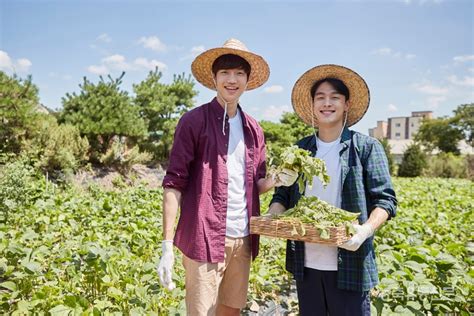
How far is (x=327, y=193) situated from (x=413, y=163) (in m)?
22.4

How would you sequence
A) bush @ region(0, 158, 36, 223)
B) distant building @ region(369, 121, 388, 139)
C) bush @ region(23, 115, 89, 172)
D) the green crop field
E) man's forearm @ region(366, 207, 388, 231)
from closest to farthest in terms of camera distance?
man's forearm @ region(366, 207, 388, 231) → the green crop field → bush @ region(0, 158, 36, 223) → bush @ region(23, 115, 89, 172) → distant building @ region(369, 121, 388, 139)

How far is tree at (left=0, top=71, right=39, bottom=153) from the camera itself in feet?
26.2

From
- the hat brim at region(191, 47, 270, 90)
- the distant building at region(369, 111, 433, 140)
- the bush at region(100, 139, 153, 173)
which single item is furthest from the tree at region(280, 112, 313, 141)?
the distant building at region(369, 111, 433, 140)

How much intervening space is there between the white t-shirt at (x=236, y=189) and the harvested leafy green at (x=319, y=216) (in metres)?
0.26

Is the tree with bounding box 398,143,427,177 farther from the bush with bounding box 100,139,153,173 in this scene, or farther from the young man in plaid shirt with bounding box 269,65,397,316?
the young man in plaid shirt with bounding box 269,65,397,316

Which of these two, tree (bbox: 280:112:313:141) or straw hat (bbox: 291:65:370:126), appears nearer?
straw hat (bbox: 291:65:370:126)

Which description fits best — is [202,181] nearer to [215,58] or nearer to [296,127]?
[215,58]

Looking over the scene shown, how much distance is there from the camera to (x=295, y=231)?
163cm

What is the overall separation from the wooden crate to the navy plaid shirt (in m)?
0.20

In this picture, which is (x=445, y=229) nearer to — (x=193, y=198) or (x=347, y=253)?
(x=347, y=253)

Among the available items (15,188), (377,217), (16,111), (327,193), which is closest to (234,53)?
(327,193)

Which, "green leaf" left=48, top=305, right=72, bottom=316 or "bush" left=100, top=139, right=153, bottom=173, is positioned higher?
"bush" left=100, top=139, right=153, bottom=173

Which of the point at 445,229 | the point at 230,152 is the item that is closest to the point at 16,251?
the point at 230,152

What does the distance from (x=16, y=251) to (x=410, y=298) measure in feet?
8.71
